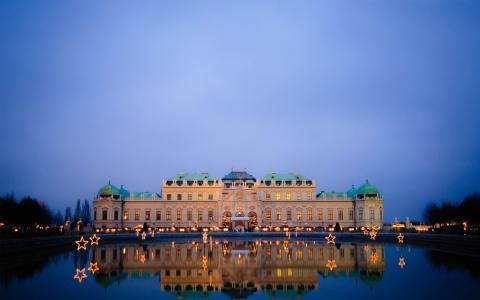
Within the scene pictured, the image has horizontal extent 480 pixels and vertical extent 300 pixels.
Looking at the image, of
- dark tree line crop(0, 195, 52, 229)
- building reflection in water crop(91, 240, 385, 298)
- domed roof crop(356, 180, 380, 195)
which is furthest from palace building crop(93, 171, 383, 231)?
building reflection in water crop(91, 240, 385, 298)

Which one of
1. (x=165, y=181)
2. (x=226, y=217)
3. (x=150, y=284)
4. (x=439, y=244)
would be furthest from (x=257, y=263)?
(x=165, y=181)

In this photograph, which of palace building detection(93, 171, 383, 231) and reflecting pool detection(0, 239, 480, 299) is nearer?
reflecting pool detection(0, 239, 480, 299)

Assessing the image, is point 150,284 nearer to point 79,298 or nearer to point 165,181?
point 79,298

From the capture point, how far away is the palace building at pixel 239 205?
9488cm

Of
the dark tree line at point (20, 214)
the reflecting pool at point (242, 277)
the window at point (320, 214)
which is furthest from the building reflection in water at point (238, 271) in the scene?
the window at point (320, 214)

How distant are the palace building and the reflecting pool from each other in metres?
62.0

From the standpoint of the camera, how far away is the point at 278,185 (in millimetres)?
97750

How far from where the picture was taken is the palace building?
311 feet

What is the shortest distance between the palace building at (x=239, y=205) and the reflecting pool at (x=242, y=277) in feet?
203

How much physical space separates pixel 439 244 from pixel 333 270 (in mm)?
23152

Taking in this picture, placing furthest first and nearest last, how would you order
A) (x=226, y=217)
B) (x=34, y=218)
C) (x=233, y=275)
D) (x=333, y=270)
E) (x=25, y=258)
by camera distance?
(x=226, y=217)
(x=34, y=218)
(x=25, y=258)
(x=333, y=270)
(x=233, y=275)

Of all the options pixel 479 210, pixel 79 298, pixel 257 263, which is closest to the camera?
pixel 79 298

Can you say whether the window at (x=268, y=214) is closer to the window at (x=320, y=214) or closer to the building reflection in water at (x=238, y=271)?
the window at (x=320, y=214)

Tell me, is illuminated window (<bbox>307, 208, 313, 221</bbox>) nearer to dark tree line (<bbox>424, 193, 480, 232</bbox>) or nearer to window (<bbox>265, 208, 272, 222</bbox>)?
window (<bbox>265, 208, 272, 222</bbox>)
